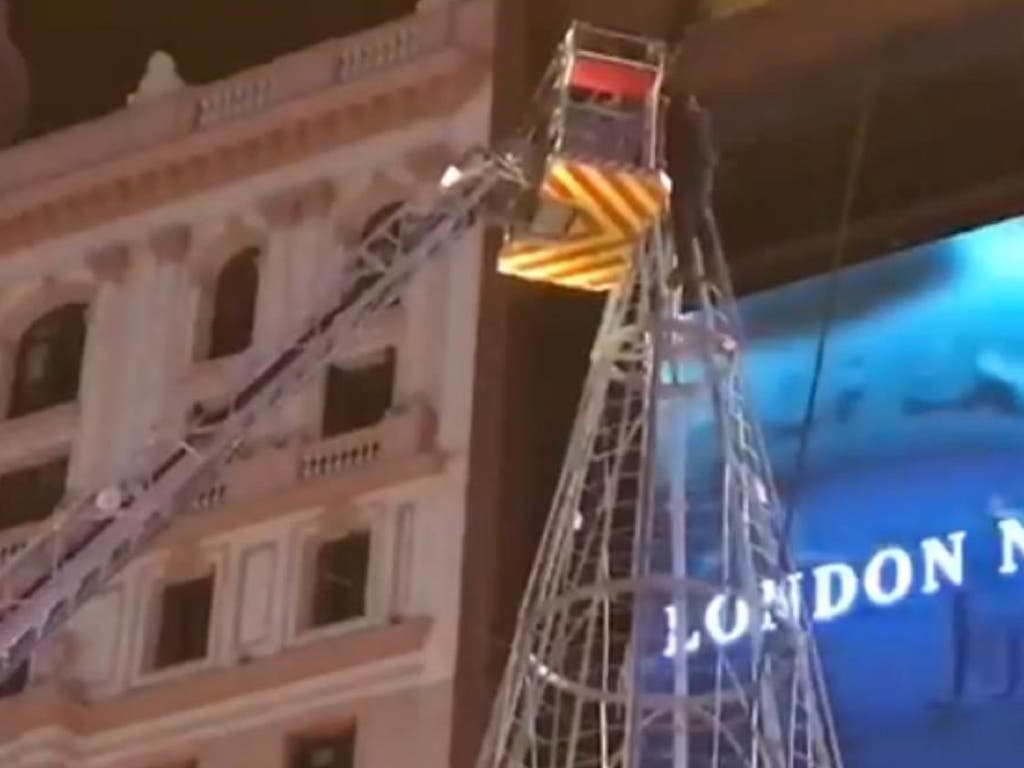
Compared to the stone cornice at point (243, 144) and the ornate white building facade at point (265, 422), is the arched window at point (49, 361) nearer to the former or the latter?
the ornate white building facade at point (265, 422)

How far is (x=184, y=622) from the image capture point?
1606 cm

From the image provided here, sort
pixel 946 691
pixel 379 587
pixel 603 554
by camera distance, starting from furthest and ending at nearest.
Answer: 1. pixel 379 587
2. pixel 946 691
3. pixel 603 554

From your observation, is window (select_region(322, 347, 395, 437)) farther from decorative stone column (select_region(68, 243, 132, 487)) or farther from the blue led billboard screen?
the blue led billboard screen

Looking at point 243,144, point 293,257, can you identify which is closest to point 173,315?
point 293,257

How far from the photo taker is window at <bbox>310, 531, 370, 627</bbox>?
1554 cm

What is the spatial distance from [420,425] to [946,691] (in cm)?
319

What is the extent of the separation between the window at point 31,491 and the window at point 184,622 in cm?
120

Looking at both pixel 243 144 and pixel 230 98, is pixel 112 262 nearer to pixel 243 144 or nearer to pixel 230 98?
pixel 243 144

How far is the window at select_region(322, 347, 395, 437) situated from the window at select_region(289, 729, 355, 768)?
1775 mm

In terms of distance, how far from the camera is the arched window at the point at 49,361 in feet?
57.3

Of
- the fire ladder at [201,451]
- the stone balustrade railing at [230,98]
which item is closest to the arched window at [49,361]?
the stone balustrade railing at [230,98]

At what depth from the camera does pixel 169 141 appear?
1744 centimetres

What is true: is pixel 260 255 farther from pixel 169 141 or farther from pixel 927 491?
pixel 927 491

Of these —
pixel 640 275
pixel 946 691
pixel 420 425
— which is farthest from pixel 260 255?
pixel 640 275
